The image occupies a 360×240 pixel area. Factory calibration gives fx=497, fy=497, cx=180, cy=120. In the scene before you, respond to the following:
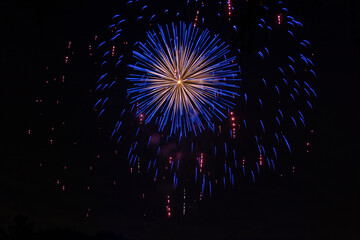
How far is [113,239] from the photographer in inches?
5094

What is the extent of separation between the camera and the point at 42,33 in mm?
3236

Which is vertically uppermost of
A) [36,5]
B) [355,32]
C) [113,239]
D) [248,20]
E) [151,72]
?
[113,239]

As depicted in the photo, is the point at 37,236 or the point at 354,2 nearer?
the point at 354,2

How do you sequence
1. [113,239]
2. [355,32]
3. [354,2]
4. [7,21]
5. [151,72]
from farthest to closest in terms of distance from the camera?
[113,239] < [151,72] < [7,21] < [354,2] < [355,32]

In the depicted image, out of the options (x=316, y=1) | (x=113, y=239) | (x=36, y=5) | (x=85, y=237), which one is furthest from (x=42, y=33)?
(x=85, y=237)

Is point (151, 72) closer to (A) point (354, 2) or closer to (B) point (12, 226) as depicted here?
(A) point (354, 2)

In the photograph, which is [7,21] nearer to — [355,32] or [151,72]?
[355,32]

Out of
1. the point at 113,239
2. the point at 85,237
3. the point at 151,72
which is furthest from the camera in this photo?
the point at 85,237

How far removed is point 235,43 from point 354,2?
2.54ft

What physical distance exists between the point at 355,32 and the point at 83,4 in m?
1.88

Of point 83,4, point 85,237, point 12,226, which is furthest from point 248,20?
point 85,237

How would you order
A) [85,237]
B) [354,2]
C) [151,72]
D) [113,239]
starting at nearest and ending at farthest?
[354,2] < [151,72] < [113,239] < [85,237]

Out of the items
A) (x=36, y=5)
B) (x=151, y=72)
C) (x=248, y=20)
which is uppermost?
(x=151, y=72)

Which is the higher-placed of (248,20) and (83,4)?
(83,4)
